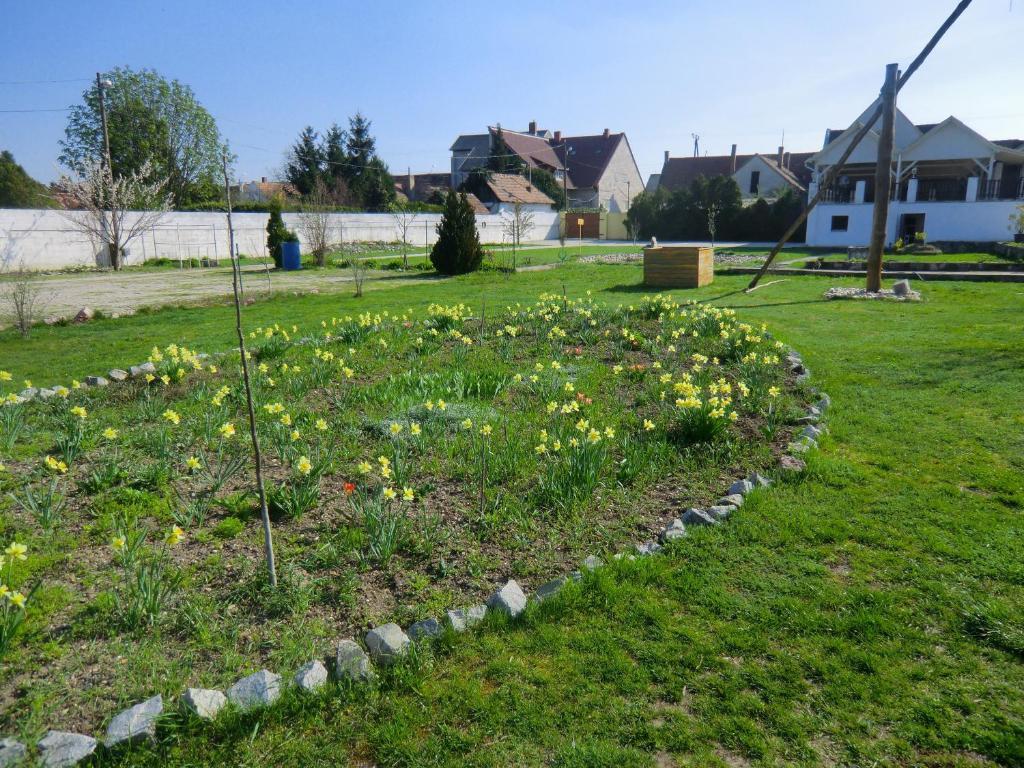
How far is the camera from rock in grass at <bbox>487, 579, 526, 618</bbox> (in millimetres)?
2991

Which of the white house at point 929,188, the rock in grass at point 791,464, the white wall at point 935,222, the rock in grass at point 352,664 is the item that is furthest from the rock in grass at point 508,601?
the white wall at point 935,222

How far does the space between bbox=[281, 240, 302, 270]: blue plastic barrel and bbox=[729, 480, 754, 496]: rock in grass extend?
73.2 ft

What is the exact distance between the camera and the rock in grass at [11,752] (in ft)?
6.89

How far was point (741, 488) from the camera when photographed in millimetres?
4199

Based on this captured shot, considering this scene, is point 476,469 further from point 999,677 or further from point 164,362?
point 164,362

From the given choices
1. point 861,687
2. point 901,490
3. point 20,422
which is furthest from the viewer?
point 20,422

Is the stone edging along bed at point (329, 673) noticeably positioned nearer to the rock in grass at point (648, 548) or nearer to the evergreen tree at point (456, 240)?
the rock in grass at point (648, 548)

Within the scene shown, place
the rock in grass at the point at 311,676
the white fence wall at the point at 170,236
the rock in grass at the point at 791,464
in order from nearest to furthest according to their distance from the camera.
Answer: the rock in grass at the point at 311,676 → the rock in grass at the point at 791,464 → the white fence wall at the point at 170,236

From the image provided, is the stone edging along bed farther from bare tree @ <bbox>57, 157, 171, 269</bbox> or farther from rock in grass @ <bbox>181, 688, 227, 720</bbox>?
bare tree @ <bbox>57, 157, 171, 269</bbox>

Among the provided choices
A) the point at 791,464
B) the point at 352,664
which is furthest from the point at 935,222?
the point at 352,664

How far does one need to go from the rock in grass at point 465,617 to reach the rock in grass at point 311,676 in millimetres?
565

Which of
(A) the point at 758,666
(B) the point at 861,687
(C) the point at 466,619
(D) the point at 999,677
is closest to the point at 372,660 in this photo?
(C) the point at 466,619

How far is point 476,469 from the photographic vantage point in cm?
432

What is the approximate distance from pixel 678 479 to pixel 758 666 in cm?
182
